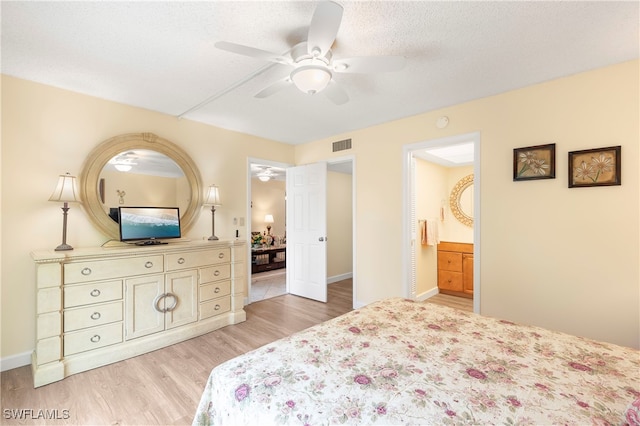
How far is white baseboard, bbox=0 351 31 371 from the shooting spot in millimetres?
2271

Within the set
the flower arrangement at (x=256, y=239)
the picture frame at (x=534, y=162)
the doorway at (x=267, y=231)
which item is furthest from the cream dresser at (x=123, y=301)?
the flower arrangement at (x=256, y=239)

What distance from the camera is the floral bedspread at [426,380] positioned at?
35.3 inches

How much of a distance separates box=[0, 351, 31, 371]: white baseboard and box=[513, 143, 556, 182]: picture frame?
4.72 m

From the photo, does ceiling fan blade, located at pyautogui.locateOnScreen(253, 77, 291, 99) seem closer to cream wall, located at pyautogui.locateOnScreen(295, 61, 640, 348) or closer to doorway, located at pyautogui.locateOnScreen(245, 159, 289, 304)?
cream wall, located at pyautogui.locateOnScreen(295, 61, 640, 348)

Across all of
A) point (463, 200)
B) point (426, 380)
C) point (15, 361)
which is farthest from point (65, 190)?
point (463, 200)

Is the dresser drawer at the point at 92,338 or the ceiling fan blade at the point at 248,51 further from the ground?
the ceiling fan blade at the point at 248,51

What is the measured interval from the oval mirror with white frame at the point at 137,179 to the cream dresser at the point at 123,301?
471 millimetres

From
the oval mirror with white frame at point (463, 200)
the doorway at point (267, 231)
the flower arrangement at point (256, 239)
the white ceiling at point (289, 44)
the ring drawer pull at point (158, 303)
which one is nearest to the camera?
the white ceiling at point (289, 44)

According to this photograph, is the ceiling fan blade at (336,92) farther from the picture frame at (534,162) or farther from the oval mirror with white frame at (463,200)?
the oval mirror with white frame at (463,200)

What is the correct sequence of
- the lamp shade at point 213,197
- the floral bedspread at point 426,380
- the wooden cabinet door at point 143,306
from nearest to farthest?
the floral bedspread at point 426,380, the wooden cabinet door at point 143,306, the lamp shade at point 213,197

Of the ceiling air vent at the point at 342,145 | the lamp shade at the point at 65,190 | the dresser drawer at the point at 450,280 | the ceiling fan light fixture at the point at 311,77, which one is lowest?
the dresser drawer at the point at 450,280

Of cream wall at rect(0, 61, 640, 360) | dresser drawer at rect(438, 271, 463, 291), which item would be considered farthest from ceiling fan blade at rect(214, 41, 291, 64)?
dresser drawer at rect(438, 271, 463, 291)

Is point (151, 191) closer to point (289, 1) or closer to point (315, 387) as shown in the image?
point (289, 1)

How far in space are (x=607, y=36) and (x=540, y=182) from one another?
44.3 inches
